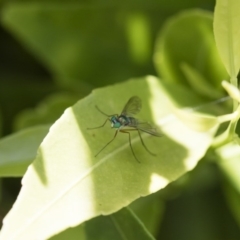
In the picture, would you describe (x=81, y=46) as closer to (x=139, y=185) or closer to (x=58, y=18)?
(x=58, y=18)

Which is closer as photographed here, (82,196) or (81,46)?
(82,196)

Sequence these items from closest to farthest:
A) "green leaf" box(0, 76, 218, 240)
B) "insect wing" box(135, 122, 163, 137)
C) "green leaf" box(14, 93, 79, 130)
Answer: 1. "green leaf" box(0, 76, 218, 240)
2. "insect wing" box(135, 122, 163, 137)
3. "green leaf" box(14, 93, 79, 130)

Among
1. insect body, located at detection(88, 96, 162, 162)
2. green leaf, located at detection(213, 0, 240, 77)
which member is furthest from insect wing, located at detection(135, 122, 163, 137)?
green leaf, located at detection(213, 0, 240, 77)

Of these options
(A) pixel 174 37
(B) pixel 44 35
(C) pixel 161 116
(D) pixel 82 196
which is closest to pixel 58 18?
(B) pixel 44 35

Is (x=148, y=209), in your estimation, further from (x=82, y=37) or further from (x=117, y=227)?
(x=82, y=37)

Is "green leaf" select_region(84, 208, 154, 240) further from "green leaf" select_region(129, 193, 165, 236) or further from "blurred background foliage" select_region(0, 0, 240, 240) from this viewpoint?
"blurred background foliage" select_region(0, 0, 240, 240)

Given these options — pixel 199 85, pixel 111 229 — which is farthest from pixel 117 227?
pixel 199 85
